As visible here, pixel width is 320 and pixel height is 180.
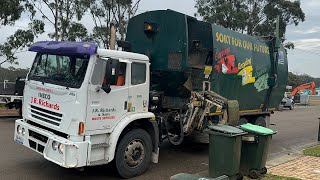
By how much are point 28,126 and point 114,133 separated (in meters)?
1.58

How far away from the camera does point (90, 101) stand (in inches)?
245

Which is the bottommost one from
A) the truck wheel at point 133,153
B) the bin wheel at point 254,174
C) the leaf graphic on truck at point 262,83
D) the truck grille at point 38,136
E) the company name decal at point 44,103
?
the bin wheel at point 254,174

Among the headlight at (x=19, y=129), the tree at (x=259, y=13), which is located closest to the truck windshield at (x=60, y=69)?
the headlight at (x=19, y=129)

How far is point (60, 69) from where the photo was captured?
6.65 meters

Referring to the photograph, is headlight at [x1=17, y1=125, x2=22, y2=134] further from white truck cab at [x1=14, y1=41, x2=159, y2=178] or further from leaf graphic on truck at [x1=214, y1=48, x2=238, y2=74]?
leaf graphic on truck at [x1=214, y1=48, x2=238, y2=74]

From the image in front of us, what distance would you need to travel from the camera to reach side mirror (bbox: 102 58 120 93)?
6191 mm

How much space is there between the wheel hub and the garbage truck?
0.02 meters

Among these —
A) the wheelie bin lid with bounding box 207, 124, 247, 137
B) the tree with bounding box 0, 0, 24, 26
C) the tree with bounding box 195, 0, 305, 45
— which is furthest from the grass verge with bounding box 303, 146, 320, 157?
the tree with bounding box 195, 0, 305, 45

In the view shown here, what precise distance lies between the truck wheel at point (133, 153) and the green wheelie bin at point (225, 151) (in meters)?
1.24

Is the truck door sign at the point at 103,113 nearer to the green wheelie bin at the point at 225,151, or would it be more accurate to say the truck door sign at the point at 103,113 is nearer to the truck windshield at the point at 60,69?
the truck windshield at the point at 60,69

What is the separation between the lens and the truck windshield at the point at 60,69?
633cm

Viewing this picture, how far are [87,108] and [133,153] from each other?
137 centimetres

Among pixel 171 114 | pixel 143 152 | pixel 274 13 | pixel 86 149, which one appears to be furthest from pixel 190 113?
pixel 274 13

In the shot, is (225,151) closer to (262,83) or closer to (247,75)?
(247,75)
